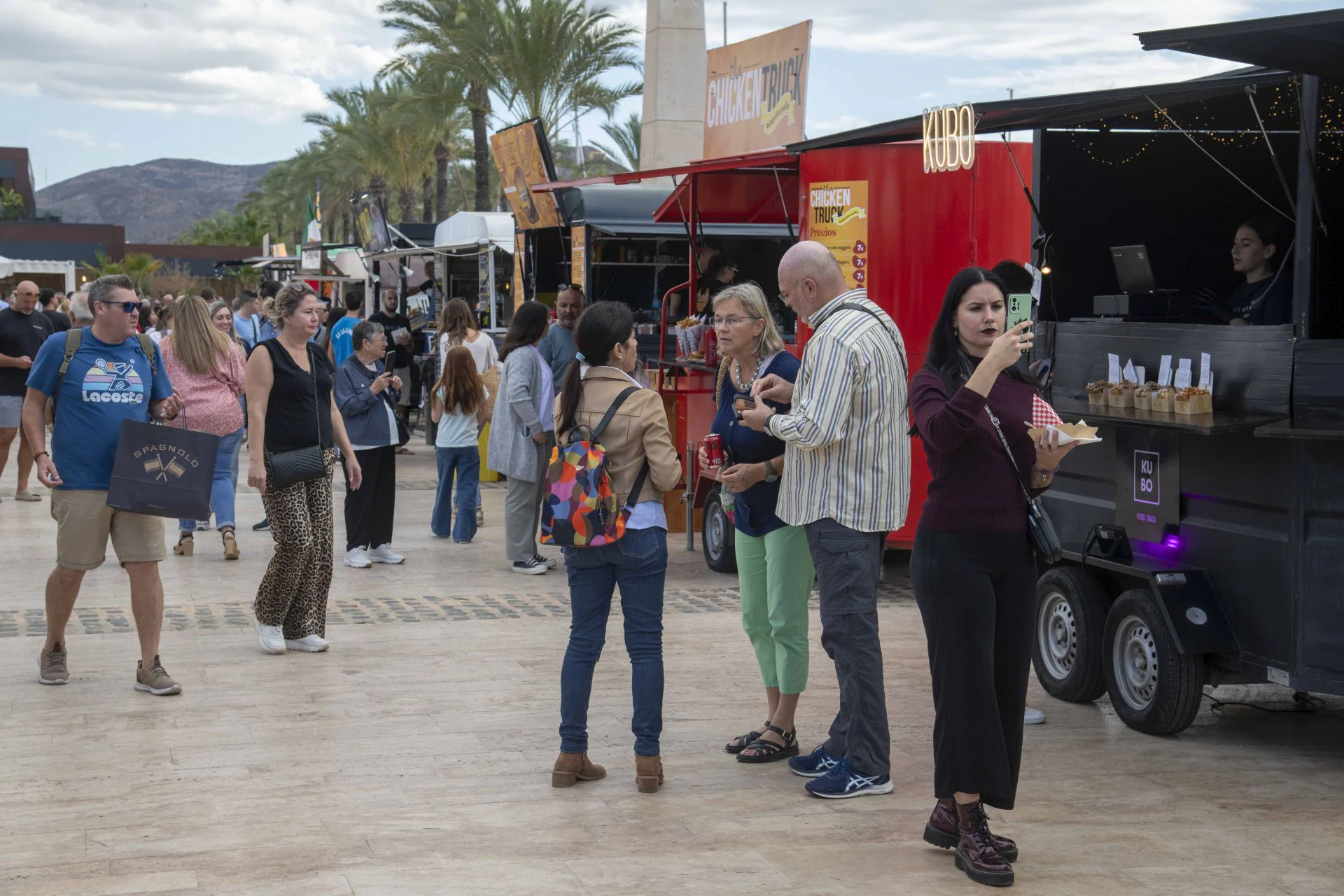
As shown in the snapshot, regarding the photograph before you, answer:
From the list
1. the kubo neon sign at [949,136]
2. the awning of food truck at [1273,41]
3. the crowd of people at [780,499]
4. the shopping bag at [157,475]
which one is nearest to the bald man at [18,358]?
the crowd of people at [780,499]

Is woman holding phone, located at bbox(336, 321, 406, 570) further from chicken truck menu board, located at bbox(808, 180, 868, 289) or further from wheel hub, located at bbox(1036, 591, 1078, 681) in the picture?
wheel hub, located at bbox(1036, 591, 1078, 681)

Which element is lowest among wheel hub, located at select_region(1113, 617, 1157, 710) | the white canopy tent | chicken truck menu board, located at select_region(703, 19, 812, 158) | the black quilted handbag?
wheel hub, located at select_region(1113, 617, 1157, 710)

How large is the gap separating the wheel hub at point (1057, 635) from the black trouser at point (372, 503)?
4.90 metres

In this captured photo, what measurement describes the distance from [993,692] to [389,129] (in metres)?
A: 38.9

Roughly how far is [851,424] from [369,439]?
18.6ft

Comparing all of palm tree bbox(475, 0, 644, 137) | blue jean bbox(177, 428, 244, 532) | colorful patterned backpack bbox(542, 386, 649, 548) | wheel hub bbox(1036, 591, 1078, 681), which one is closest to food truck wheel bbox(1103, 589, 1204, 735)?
wheel hub bbox(1036, 591, 1078, 681)

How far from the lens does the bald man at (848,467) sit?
4.92 metres

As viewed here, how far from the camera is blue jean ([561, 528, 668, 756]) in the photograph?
5.20m

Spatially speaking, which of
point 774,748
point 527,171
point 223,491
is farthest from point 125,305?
point 527,171

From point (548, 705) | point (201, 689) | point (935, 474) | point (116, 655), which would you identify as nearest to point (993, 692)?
point (935, 474)

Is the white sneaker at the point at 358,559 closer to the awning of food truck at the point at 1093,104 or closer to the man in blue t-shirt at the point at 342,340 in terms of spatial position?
the man in blue t-shirt at the point at 342,340

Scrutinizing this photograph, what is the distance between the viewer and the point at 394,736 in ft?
19.7

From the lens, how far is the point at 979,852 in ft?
14.4

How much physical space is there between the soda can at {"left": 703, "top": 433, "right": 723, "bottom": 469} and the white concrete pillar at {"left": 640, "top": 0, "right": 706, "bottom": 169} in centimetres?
1426
